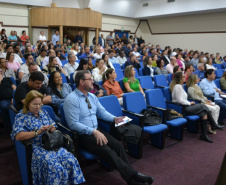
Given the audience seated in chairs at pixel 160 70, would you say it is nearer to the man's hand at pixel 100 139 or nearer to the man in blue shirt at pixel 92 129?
the man in blue shirt at pixel 92 129

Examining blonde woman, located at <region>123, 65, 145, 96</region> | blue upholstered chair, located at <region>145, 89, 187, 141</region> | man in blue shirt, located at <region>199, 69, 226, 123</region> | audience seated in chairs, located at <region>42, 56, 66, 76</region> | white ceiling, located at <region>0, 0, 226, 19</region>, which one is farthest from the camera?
white ceiling, located at <region>0, 0, 226, 19</region>

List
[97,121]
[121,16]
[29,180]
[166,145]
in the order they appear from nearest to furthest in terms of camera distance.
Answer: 1. [29,180]
2. [97,121]
3. [166,145]
4. [121,16]

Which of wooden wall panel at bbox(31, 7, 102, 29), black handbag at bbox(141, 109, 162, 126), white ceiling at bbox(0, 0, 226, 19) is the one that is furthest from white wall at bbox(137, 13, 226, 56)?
black handbag at bbox(141, 109, 162, 126)

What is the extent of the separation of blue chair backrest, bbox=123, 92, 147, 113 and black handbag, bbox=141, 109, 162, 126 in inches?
3.8

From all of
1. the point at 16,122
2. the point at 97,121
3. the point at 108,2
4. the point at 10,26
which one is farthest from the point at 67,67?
the point at 108,2

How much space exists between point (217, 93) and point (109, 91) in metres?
2.11

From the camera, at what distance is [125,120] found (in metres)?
2.34

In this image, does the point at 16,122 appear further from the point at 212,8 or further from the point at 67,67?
the point at 212,8

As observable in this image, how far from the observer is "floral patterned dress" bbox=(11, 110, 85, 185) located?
175 centimetres

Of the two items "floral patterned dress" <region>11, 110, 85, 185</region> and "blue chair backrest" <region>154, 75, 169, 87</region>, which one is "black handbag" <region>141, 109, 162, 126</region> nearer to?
"floral patterned dress" <region>11, 110, 85, 185</region>

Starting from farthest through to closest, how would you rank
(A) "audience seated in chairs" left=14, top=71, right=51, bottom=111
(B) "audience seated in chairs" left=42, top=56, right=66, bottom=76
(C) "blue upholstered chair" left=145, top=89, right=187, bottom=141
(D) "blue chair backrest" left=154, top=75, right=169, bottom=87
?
(D) "blue chair backrest" left=154, top=75, right=169, bottom=87, (B) "audience seated in chairs" left=42, top=56, right=66, bottom=76, (C) "blue upholstered chair" left=145, top=89, right=187, bottom=141, (A) "audience seated in chairs" left=14, top=71, right=51, bottom=111

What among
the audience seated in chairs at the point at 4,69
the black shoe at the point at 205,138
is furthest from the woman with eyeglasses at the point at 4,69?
the black shoe at the point at 205,138

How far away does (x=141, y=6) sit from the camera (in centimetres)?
1300

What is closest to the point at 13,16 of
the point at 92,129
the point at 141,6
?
the point at 141,6
